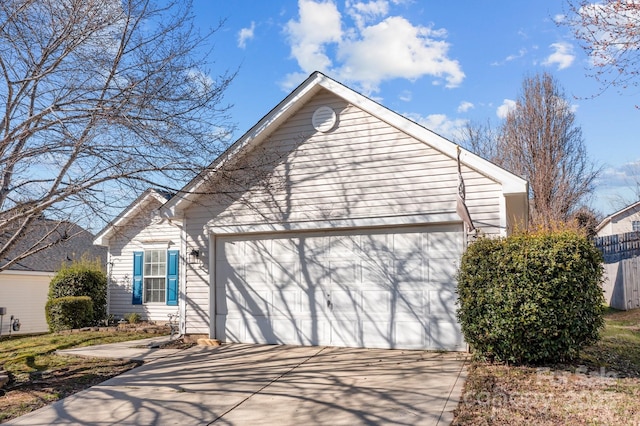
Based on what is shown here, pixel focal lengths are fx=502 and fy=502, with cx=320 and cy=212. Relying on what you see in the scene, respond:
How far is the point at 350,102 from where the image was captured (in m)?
9.83

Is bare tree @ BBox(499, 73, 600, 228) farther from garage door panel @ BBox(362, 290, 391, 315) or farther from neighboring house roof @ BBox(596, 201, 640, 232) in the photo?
garage door panel @ BBox(362, 290, 391, 315)

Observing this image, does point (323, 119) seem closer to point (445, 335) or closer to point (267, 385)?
point (445, 335)

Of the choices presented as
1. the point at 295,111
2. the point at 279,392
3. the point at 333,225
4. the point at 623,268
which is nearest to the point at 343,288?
the point at 333,225

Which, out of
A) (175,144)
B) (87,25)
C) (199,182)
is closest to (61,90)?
(87,25)

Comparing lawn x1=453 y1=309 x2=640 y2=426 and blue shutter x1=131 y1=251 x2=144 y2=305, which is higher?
blue shutter x1=131 y1=251 x2=144 y2=305

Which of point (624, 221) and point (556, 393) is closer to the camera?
point (556, 393)

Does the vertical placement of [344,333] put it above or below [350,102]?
below

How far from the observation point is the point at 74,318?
14922 millimetres

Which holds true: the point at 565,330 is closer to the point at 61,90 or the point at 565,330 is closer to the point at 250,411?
the point at 250,411

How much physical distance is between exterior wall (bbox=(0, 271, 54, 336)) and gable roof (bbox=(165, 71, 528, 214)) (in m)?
14.2

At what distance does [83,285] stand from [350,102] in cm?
1142

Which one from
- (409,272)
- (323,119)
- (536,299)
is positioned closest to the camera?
(536,299)

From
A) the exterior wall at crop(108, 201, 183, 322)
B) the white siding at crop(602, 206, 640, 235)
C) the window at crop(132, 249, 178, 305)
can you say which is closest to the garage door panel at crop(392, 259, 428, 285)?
the exterior wall at crop(108, 201, 183, 322)

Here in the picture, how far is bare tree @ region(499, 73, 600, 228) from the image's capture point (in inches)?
887
